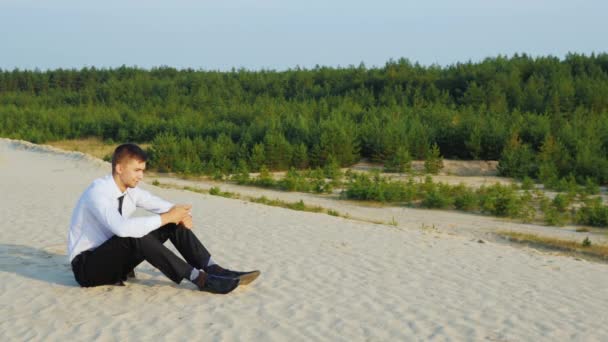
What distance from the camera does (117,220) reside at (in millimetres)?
6312

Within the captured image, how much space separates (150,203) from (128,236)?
2.52 feet

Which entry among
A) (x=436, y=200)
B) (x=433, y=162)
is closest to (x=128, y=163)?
(x=436, y=200)

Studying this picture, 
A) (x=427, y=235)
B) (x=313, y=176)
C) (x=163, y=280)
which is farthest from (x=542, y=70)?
(x=163, y=280)

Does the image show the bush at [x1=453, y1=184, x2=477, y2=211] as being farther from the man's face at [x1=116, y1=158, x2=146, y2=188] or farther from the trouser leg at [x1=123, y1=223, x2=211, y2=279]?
the man's face at [x1=116, y1=158, x2=146, y2=188]

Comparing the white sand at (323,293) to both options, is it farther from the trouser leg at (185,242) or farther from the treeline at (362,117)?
the treeline at (362,117)

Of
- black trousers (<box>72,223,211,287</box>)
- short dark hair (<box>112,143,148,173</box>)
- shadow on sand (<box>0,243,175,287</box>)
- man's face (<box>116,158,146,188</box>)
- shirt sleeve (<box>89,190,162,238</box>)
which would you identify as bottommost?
shadow on sand (<box>0,243,175,287</box>)

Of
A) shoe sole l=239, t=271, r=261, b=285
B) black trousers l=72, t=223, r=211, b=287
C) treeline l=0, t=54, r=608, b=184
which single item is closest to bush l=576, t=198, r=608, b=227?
treeline l=0, t=54, r=608, b=184

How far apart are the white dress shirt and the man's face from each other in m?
0.12

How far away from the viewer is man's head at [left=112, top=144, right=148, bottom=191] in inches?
258

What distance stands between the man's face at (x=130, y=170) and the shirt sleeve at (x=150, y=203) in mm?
380

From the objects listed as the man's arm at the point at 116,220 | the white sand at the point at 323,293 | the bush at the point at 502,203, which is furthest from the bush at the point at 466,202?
the man's arm at the point at 116,220

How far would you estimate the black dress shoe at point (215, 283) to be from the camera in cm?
682

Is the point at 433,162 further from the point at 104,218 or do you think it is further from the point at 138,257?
the point at 104,218

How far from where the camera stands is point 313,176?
2041 centimetres
